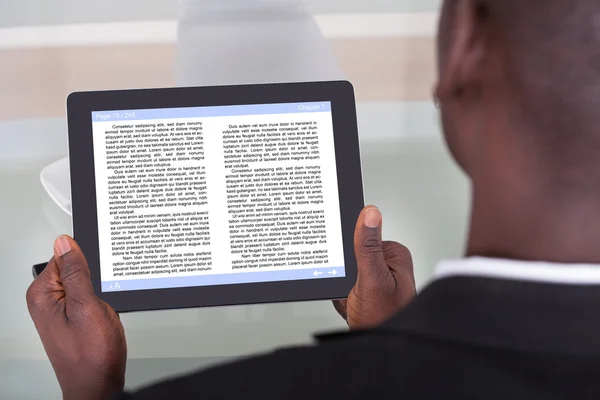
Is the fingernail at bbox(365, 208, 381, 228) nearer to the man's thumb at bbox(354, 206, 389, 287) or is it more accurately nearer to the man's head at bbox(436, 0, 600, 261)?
the man's thumb at bbox(354, 206, 389, 287)

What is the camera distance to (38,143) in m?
A: 0.91

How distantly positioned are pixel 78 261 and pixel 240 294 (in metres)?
0.16

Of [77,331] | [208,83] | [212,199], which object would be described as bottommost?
[77,331]

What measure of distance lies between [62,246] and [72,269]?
2 cm

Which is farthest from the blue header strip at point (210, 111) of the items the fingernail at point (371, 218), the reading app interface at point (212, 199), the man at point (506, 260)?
the man at point (506, 260)

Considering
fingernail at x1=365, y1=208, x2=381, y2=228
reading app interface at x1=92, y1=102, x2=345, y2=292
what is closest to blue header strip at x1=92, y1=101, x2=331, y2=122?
reading app interface at x1=92, y1=102, x2=345, y2=292

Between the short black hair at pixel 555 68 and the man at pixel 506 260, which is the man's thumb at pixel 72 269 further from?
the short black hair at pixel 555 68

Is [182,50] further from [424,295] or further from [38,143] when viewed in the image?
[424,295]

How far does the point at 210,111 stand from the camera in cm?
68

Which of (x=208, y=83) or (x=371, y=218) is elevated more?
(x=208, y=83)

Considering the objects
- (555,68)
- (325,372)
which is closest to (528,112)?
(555,68)

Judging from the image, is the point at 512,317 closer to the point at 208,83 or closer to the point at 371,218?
the point at 371,218

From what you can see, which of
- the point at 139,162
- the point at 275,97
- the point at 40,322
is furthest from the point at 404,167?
the point at 40,322

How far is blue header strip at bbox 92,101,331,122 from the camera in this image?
67 centimetres
